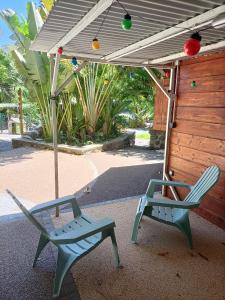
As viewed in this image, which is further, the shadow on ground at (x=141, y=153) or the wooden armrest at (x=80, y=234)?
the shadow on ground at (x=141, y=153)

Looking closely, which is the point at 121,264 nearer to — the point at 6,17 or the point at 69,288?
the point at 69,288

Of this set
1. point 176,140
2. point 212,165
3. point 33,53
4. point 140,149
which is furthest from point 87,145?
point 212,165

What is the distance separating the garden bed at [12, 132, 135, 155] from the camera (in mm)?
8500

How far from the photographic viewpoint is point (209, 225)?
376 centimetres

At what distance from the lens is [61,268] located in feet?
7.50

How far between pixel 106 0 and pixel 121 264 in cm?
262

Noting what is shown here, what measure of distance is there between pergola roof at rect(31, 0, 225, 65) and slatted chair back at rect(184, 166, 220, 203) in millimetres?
1617

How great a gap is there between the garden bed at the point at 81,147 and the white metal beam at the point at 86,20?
18.0 feet

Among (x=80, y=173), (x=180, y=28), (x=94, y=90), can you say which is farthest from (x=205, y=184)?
(x=94, y=90)

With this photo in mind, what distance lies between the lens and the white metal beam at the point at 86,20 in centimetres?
193

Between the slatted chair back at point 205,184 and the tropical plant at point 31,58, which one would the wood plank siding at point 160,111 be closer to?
the slatted chair back at point 205,184

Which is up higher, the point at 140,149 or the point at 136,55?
the point at 136,55

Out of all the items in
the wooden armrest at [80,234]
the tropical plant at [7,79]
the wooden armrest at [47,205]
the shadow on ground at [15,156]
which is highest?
the tropical plant at [7,79]

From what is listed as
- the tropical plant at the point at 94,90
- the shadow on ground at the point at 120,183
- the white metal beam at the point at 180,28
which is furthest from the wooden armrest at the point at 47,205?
the tropical plant at the point at 94,90
